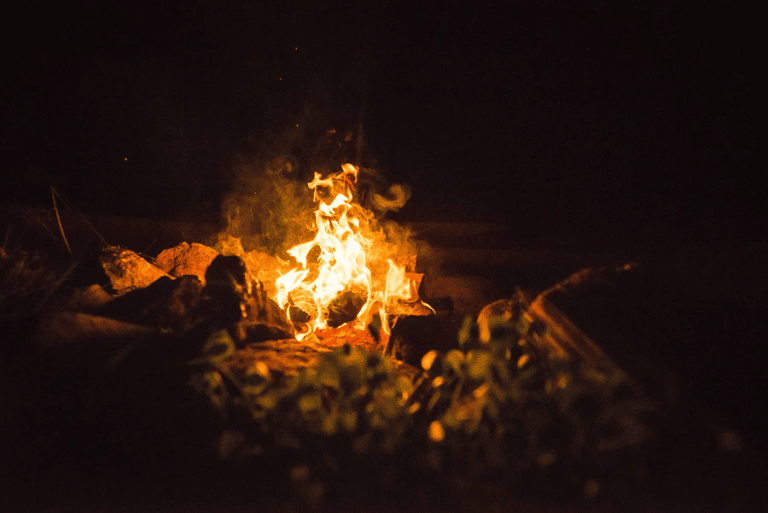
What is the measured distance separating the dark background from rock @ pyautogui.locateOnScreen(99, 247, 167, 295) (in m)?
1.02

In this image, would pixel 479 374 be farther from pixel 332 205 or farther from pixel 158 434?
pixel 332 205

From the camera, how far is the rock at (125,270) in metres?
3.90

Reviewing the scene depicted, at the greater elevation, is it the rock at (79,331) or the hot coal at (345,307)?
the hot coal at (345,307)

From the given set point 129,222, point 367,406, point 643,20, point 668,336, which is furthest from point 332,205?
point 643,20

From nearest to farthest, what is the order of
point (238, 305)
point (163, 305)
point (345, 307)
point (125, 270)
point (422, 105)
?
point (163, 305), point (238, 305), point (125, 270), point (345, 307), point (422, 105)

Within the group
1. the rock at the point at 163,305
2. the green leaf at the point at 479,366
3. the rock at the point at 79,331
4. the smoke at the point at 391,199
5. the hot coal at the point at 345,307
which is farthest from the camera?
the smoke at the point at 391,199

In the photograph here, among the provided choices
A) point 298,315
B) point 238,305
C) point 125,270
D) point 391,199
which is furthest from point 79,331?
point 391,199

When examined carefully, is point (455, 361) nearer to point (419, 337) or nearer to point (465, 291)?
point (419, 337)

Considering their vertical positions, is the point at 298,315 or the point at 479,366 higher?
the point at 298,315

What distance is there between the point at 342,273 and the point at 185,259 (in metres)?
1.49

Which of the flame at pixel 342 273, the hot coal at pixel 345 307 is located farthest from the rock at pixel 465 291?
the hot coal at pixel 345 307

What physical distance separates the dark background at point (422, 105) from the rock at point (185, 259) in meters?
0.65

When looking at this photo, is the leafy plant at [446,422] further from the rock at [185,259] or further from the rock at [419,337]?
the rock at [185,259]

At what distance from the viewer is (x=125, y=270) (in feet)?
13.0
